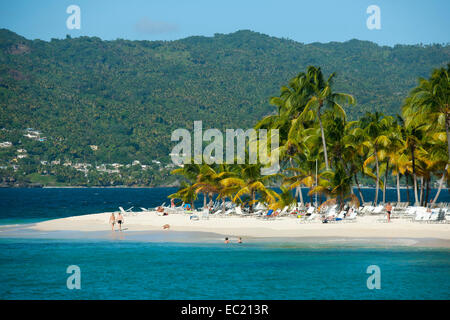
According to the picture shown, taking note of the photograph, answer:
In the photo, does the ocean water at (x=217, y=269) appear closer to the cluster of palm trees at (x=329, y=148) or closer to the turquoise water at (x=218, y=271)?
the turquoise water at (x=218, y=271)

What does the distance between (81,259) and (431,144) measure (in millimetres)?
29882

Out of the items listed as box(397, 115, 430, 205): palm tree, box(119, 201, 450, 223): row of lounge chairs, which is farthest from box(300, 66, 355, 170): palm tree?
box(119, 201, 450, 223): row of lounge chairs

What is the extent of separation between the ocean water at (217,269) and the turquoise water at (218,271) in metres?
0.04

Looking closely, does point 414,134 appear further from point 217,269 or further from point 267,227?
point 217,269

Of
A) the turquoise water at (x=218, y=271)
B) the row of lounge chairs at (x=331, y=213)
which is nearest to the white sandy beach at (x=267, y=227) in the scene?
the row of lounge chairs at (x=331, y=213)

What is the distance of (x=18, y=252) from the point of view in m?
27.1

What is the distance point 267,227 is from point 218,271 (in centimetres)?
1320

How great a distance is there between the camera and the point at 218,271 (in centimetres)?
2220

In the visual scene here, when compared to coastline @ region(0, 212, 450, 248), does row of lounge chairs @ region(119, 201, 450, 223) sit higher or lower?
higher

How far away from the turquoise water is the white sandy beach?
14.0ft

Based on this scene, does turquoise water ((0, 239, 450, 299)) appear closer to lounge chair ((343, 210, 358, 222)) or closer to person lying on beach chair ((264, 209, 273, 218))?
lounge chair ((343, 210, 358, 222))

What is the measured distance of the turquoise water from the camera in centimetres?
1861

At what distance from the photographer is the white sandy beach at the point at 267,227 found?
30.5 meters
